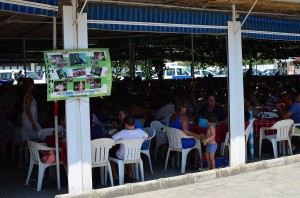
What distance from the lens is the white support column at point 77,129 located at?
7.11 metres

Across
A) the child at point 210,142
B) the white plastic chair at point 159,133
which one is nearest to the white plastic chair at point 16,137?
the white plastic chair at point 159,133

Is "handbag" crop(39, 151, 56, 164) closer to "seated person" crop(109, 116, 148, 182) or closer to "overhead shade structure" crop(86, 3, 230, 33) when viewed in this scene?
"seated person" crop(109, 116, 148, 182)

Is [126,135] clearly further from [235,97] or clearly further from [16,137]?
[16,137]

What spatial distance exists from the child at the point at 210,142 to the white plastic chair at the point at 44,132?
2771 millimetres

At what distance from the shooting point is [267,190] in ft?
A: 25.3

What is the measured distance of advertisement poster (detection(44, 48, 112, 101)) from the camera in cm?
695

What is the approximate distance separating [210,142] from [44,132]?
2.98 meters

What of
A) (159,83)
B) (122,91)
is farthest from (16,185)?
(159,83)

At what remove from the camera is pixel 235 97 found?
9.10 meters

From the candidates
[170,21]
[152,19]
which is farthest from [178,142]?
[152,19]

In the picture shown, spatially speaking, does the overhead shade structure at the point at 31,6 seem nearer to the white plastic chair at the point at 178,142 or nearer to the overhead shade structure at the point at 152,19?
the overhead shade structure at the point at 152,19

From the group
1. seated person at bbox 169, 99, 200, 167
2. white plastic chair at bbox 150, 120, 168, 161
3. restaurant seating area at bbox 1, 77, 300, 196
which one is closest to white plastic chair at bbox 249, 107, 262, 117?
restaurant seating area at bbox 1, 77, 300, 196

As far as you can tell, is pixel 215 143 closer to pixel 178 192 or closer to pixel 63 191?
pixel 178 192

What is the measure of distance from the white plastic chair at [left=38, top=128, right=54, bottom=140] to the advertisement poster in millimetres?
2027
